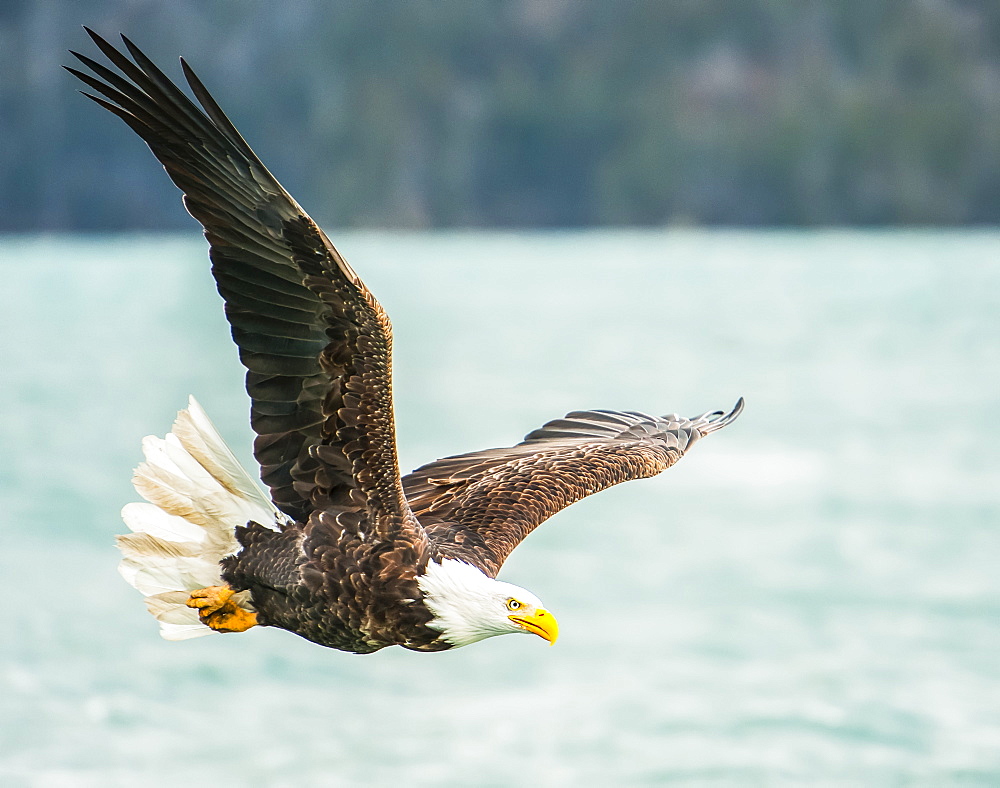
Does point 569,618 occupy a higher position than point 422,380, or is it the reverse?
point 422,380

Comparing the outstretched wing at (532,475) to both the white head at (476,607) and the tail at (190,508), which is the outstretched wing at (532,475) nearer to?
the white head at (476,607)

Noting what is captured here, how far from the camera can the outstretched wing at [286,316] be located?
589 cm

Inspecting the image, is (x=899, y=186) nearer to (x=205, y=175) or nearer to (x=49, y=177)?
(x=49, y=177)

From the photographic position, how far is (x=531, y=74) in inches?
3019

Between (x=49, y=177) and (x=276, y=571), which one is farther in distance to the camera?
(x=49, y=177)

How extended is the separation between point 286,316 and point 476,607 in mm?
1400

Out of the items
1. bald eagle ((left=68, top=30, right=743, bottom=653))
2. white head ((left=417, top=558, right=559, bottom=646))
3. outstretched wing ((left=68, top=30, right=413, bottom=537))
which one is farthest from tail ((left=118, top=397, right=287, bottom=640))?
white head ((left=417, top=558, right=559, bottom=646))

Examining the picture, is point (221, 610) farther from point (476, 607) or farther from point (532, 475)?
point (532, 475)

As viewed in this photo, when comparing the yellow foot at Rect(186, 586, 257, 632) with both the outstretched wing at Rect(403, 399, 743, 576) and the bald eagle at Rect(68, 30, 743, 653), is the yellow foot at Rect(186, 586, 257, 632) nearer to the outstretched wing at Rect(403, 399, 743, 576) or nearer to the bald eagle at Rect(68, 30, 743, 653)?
the bald eagle at Rect(68, 30, 743, 653)

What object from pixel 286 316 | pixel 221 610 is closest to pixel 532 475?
pixel 221 610

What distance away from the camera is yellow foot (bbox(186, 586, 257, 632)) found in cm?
671

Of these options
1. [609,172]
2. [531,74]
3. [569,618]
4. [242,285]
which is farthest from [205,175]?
[531,74]

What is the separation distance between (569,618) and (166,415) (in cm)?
1496

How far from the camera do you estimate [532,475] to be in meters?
7.96
